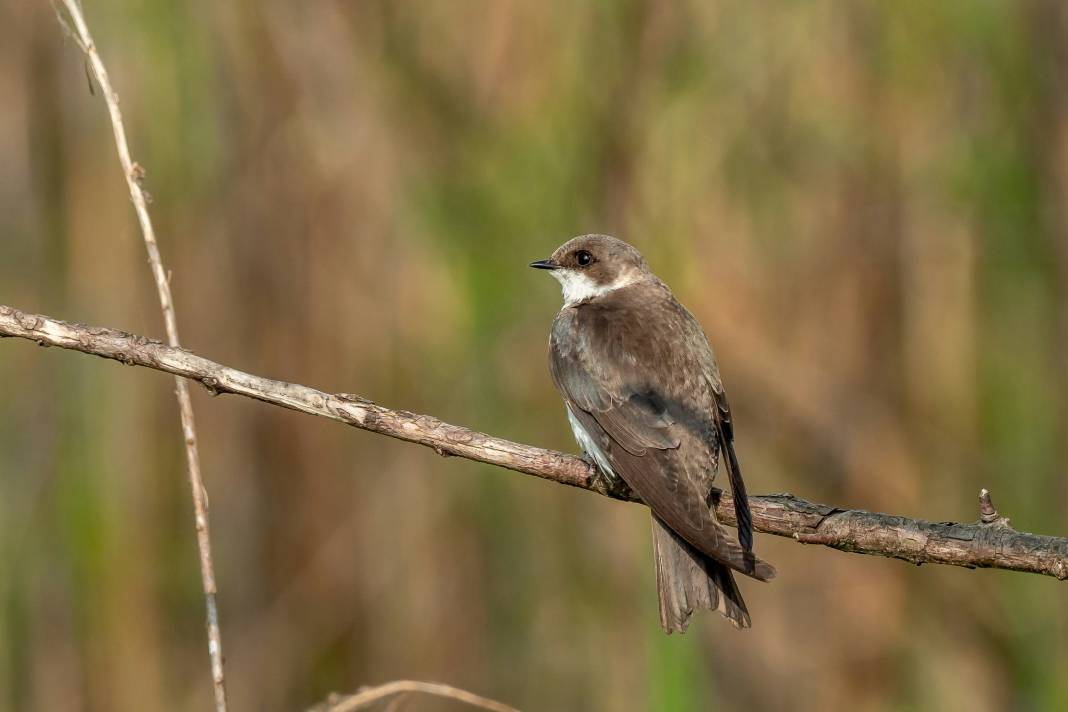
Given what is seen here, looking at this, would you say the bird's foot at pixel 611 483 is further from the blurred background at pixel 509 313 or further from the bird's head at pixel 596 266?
the blurred background at pixel 509 313

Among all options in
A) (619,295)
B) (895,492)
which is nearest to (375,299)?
(619,295)

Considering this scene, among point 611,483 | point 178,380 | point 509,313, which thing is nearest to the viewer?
point 178,380

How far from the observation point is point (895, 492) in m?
4.93

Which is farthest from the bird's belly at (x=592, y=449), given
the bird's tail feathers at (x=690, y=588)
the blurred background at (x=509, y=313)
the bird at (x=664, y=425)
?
the blurred background at (x=509, y=313)

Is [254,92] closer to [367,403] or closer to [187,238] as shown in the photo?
[187,238]

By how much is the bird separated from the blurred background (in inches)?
43.0

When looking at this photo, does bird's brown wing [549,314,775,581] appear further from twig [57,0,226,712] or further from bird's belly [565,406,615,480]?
twig [57,0,226,712]

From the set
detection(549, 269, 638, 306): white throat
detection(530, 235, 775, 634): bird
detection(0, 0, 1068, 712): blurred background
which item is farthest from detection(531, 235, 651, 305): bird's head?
detection(0, 0, 1068, 712): blurred background

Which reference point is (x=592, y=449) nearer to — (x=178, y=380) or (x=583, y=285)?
(x=583, y=285)

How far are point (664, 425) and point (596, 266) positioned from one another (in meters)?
0.99

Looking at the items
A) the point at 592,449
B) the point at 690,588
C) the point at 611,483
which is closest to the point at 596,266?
the point at 592,449

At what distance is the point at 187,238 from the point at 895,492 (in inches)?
117

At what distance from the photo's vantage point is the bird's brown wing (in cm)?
290

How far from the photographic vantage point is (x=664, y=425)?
10.7 ft
